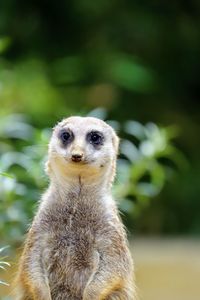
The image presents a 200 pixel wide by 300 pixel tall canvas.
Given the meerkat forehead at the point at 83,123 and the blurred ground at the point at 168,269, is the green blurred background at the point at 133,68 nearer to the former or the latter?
the blurred ground at the point at 168,269

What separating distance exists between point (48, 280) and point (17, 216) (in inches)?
37.4

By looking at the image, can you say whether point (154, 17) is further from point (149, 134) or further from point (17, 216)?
point (17, 216)

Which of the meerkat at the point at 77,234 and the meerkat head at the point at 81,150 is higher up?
the meerkat head at the point at 81,150

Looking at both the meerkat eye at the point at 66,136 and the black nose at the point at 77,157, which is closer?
the black nose at the point at 77,157

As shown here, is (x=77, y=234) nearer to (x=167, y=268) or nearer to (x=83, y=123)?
(x=83, y=123)

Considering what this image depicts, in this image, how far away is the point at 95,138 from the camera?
4.95m

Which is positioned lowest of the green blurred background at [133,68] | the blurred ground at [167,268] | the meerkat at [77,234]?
the meerkat at [77,234]

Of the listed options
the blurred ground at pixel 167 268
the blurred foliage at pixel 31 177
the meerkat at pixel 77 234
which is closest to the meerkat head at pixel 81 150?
the meerkat at pixel 77 234

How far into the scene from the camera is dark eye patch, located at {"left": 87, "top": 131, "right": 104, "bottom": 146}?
16.1 feet

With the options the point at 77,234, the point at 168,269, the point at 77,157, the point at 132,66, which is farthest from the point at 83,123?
the point at 132,66

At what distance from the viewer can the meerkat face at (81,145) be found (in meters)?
4.81

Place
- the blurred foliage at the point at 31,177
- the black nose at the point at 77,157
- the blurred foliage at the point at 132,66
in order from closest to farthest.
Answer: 1. the black nose at the point at 77,157
2. the blurred foliage at the point at 31,177
3. the blurred foliage at the point at 132,66

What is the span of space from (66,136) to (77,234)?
390 millimetres

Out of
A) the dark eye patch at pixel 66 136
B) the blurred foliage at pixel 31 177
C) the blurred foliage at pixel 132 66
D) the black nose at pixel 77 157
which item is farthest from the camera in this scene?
the blurred foliage at pixel 132 66
